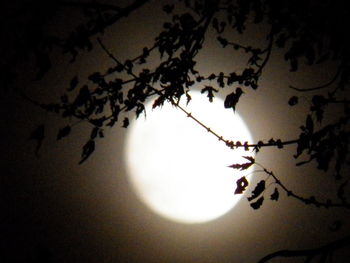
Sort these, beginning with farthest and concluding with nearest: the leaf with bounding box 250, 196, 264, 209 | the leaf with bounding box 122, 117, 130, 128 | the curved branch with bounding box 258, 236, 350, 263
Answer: the leaf with bounding box 122, 117, 130, 128 < the leaf with bounding box 250, 196, 264, 209 < the curved branch with bounding box 258, 236, 350, 263

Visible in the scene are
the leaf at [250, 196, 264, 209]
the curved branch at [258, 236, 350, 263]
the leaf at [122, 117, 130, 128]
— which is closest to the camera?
the curved branch at [258, 236, 350, 263]

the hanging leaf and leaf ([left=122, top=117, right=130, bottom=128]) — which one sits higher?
the hanging leaf

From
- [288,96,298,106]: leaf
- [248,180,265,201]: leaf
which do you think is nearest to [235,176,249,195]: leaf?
[248,180,265,201]: leaf

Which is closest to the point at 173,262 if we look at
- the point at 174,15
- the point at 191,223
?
the point at 191,223

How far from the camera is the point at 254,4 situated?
3.89 m

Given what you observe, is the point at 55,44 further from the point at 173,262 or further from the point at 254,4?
the point at 173,262

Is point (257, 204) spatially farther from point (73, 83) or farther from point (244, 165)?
point (73, 83)

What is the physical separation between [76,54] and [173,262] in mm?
98234

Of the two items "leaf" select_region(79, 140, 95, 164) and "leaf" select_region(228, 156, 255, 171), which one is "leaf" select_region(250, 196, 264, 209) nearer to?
"leaf" select_region(228, 156, 255, 171)

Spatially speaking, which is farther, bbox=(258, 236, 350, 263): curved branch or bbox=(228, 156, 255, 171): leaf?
bbox=(228, 156, 255, 171): leaf

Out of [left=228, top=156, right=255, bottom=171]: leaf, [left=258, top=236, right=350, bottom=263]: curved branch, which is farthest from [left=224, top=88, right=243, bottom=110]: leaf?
Answer: [left=258, top=236, right=350, bottom=263]: curved branch

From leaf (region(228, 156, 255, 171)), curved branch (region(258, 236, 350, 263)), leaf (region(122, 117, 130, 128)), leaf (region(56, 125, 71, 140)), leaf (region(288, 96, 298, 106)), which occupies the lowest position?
curved branch (region(258, 236, 350, 263))

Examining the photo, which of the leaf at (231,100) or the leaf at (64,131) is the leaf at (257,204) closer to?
the leaf at (231,100)

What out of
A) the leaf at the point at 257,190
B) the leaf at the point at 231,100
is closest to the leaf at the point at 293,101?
the leaf at the point at 231,100
